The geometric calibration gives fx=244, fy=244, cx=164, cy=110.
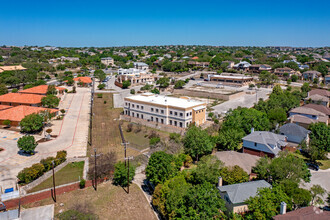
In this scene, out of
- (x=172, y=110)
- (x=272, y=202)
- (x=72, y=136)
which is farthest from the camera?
(x=172, y=110)

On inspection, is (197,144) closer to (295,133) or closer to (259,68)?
(295,133)

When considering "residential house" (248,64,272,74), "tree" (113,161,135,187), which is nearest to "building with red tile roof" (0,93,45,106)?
"tree" (113,161,135,187)

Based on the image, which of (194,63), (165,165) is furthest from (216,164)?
(194,63)

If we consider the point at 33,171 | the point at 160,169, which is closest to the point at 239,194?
the point at 160,169

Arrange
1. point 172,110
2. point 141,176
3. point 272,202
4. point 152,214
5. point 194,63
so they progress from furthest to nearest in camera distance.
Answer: point 194,63 < point 172,110 < point 141,176 < point 152,214 < point 272,202

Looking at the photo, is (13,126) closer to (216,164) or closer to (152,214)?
(152,214)

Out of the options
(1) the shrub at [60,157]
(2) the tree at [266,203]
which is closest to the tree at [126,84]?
(1) the shrub at [60,157]
